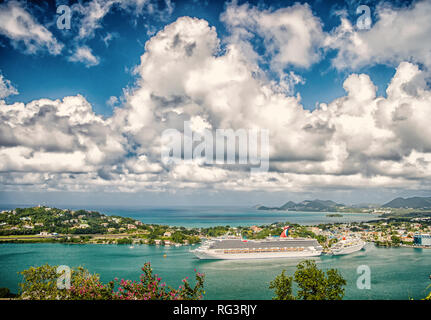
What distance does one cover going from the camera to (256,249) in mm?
19984

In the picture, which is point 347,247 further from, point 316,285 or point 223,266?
point 316,285

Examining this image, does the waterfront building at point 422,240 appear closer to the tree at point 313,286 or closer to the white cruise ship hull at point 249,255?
the white cruise ship hull at point 249,255

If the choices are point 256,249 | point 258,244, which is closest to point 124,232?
point 258,244

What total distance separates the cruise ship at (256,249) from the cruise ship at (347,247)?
3.68 feet

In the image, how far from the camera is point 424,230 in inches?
1229

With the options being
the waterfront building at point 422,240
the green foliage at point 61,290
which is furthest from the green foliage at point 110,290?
the waterfront building at point 422,240

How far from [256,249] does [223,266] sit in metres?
4.20

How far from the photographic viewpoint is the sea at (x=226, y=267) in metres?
10.9
